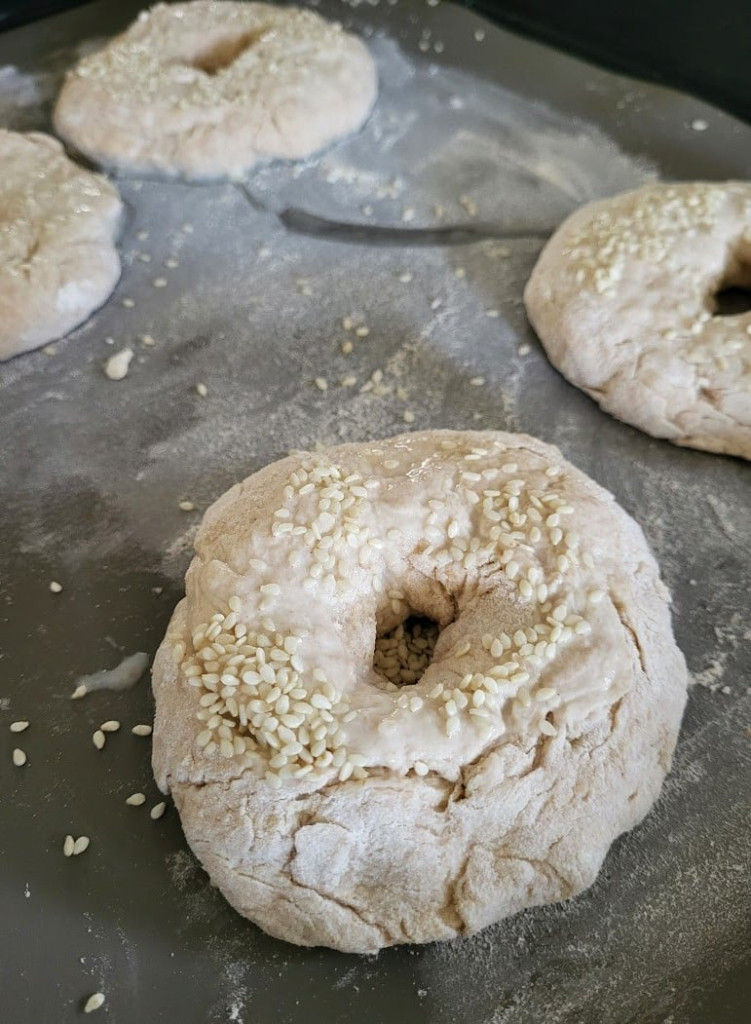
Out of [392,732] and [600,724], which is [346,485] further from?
[600,724]

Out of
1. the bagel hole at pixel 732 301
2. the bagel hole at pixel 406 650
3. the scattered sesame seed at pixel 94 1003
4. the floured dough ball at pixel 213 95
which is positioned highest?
the floured dough ball at pixel 213 95

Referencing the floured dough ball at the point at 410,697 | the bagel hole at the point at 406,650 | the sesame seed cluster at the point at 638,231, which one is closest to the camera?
→ the floured dough ball at the point at 410,697

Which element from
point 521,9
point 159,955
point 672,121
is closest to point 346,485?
point 159,955

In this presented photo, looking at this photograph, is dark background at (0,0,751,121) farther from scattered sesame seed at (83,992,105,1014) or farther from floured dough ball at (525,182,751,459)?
scattered sesame seed at (83,992,105,1014)

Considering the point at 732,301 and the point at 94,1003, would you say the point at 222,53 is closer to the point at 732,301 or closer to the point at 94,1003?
the point at 732,301

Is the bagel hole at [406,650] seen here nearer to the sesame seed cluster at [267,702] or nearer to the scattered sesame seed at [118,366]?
the sesame seed cluster at [267,702]

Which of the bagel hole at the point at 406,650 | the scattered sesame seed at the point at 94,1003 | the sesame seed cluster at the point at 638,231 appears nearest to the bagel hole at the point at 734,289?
the sesame seed cluster at the point at 638,231

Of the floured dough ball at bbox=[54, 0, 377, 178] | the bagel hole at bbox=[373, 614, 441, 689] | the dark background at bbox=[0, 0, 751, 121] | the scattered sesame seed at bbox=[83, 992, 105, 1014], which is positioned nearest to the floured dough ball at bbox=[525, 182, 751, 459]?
the dark background at bbox=[0, 0, 751, 121]
